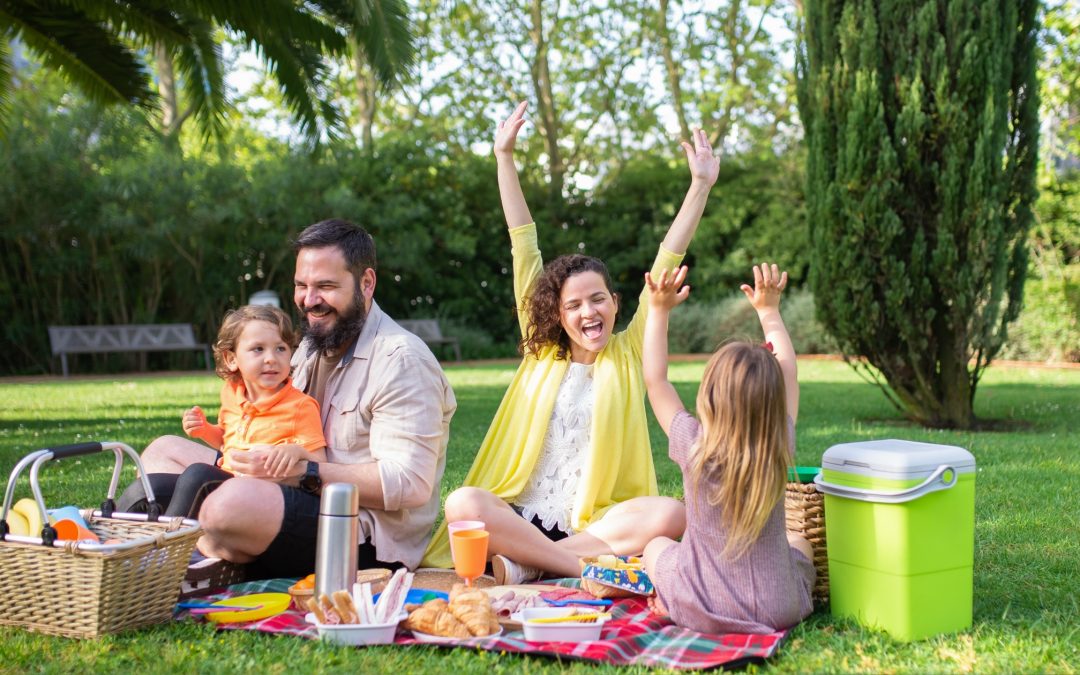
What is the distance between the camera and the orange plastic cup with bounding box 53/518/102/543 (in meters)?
3.17

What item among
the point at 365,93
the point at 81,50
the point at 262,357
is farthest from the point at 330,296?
the point at 365,93

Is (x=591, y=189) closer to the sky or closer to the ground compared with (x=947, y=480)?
closer to the sky

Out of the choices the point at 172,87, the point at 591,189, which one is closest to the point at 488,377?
the point at 591,189

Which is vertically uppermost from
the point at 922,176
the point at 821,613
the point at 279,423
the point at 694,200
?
the point at 922,176

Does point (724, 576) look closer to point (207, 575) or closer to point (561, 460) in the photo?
point (561, 460)

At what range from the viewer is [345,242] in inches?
145

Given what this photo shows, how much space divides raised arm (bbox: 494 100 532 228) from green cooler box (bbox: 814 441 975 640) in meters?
1.67

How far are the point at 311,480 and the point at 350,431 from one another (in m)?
0.26

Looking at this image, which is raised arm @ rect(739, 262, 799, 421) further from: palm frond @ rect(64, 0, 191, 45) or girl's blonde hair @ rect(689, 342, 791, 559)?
palm frond @ rect(64, 0, 191, 45)

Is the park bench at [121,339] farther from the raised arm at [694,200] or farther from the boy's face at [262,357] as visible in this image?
the raised arm at [694,200]

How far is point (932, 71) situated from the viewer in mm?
7855

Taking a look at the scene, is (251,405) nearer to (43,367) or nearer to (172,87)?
(43,367)

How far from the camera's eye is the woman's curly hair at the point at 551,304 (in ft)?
13.1

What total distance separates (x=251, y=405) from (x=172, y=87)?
67.3 feet
